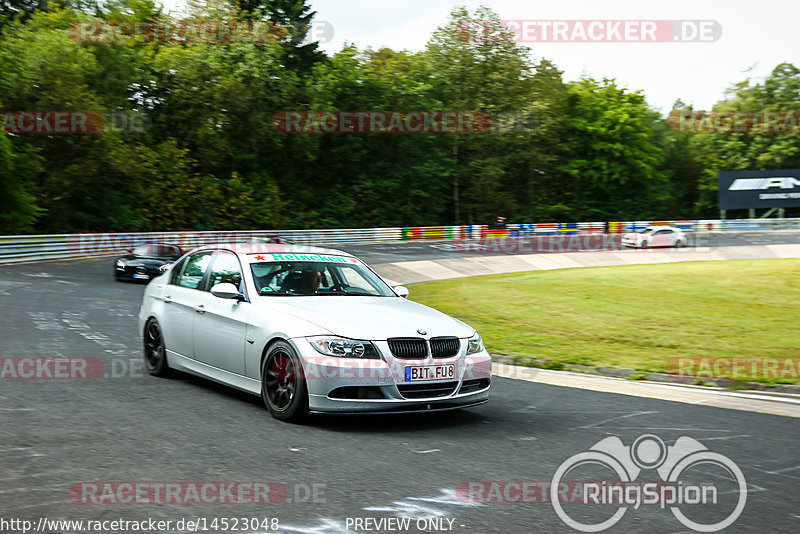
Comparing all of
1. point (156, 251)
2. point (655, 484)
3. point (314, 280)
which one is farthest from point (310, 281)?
point (156, 251)

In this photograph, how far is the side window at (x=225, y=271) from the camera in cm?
800

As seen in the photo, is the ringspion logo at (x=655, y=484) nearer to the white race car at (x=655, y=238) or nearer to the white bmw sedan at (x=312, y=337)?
the white bmw sedan at (x=312, y=337)

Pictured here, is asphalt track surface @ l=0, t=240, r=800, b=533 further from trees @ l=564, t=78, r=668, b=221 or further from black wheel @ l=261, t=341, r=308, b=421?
trees @ l=564, t=78, r=668, b=221

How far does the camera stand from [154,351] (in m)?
9.18

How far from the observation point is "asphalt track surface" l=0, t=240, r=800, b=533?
4551 millimetres

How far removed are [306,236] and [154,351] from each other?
3823cm

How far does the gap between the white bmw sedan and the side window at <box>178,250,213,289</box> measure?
A: 0.06ft

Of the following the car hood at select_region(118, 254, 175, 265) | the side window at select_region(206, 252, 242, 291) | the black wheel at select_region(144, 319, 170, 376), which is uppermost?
the side window at select_region(206, 252, 242, 291)

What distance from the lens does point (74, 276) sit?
25625 mm

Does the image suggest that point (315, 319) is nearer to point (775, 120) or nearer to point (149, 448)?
point (149, 448)

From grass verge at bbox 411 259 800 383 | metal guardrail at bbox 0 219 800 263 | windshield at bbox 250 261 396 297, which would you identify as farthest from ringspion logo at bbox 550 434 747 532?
metal guardrail at bbox 0 219 800 263

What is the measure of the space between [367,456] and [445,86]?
5953 centimetres

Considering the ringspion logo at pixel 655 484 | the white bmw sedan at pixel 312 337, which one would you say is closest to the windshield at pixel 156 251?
the white bmw sedan at pixel 312 337

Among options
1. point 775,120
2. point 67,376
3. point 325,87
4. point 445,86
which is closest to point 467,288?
point 67,376
